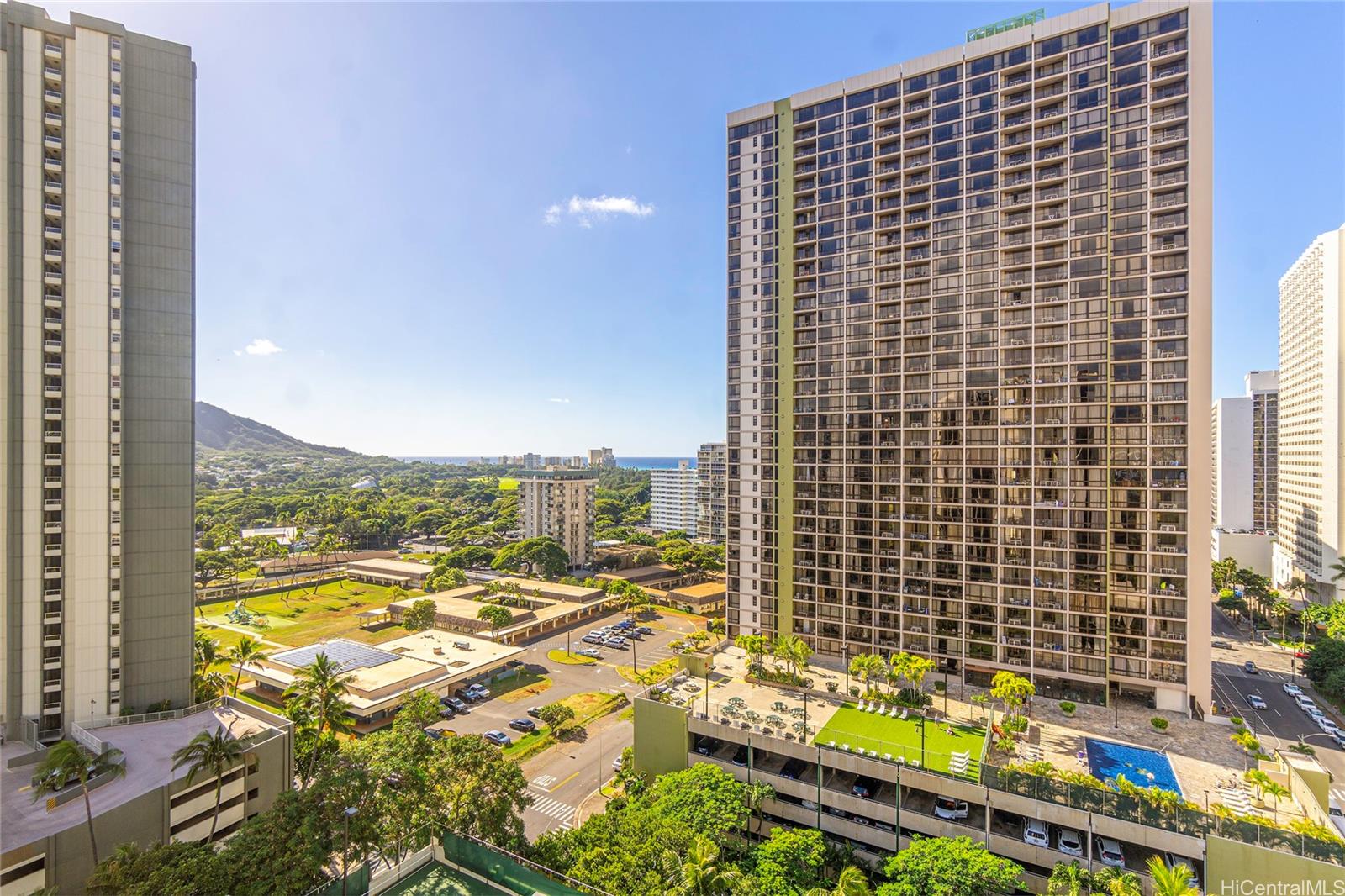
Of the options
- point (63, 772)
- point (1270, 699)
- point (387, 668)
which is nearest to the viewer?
point (63, 772)

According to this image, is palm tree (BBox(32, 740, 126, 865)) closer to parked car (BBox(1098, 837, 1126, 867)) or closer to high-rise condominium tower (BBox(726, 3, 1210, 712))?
parked car (BBox(1098, 837, 1126, 867))

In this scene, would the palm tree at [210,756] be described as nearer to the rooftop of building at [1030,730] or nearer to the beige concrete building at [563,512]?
the rooftop of building at [1030,730]

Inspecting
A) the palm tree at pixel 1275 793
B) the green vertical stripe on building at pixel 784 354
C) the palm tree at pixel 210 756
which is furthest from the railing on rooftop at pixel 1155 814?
the palm tree at pixel 210 756

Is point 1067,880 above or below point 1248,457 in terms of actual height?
below

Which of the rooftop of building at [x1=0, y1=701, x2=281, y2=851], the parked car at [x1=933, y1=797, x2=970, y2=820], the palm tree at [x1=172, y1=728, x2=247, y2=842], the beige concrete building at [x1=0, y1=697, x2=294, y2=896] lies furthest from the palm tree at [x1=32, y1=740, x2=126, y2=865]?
the parked car at [x1=933, y1=797, x2=970, y2=820]

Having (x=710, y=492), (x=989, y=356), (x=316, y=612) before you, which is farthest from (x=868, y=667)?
(x=710, y=492)

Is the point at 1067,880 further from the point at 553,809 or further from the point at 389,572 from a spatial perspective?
the point at 389,572
